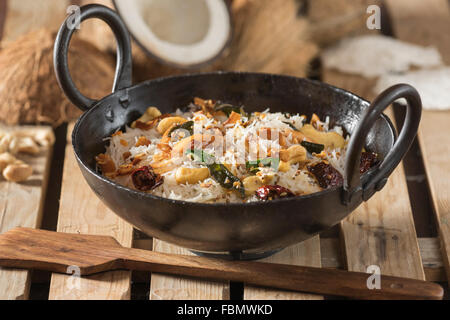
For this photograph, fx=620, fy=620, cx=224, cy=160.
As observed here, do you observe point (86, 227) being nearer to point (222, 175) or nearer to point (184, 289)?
point (184, 289)

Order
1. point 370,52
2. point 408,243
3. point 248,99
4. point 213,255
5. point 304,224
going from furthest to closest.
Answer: point 370,52 → point 248,99 → point 408,243 → point 213,255 → point 304,224

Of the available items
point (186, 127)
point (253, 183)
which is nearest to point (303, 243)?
point (253, 183)

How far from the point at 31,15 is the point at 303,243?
224 cm

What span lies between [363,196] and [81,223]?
0.86m

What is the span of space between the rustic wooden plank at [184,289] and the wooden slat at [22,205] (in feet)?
1.11

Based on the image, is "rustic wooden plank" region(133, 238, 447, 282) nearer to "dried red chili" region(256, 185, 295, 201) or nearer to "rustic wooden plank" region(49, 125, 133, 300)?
"rustic wooden plank" region(49, 125, 133, 300)

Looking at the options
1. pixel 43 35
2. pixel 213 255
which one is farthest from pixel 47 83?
pixel 213 255

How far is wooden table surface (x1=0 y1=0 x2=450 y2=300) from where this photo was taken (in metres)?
1.58

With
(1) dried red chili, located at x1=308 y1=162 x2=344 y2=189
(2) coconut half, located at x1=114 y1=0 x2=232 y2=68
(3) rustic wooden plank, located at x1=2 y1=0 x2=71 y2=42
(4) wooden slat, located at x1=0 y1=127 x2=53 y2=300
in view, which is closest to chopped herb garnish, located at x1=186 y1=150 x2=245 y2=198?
(1) dried red chili, located at x1=308 y1=162 x2=344 y2=189

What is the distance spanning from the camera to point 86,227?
184 cm

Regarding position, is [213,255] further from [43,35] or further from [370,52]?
[370,52]

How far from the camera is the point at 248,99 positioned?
2.00 metres

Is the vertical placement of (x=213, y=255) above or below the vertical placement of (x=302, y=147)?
below

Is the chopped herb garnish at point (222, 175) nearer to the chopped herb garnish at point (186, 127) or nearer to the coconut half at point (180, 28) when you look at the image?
the chopped herb garnish at point (186, 127)
